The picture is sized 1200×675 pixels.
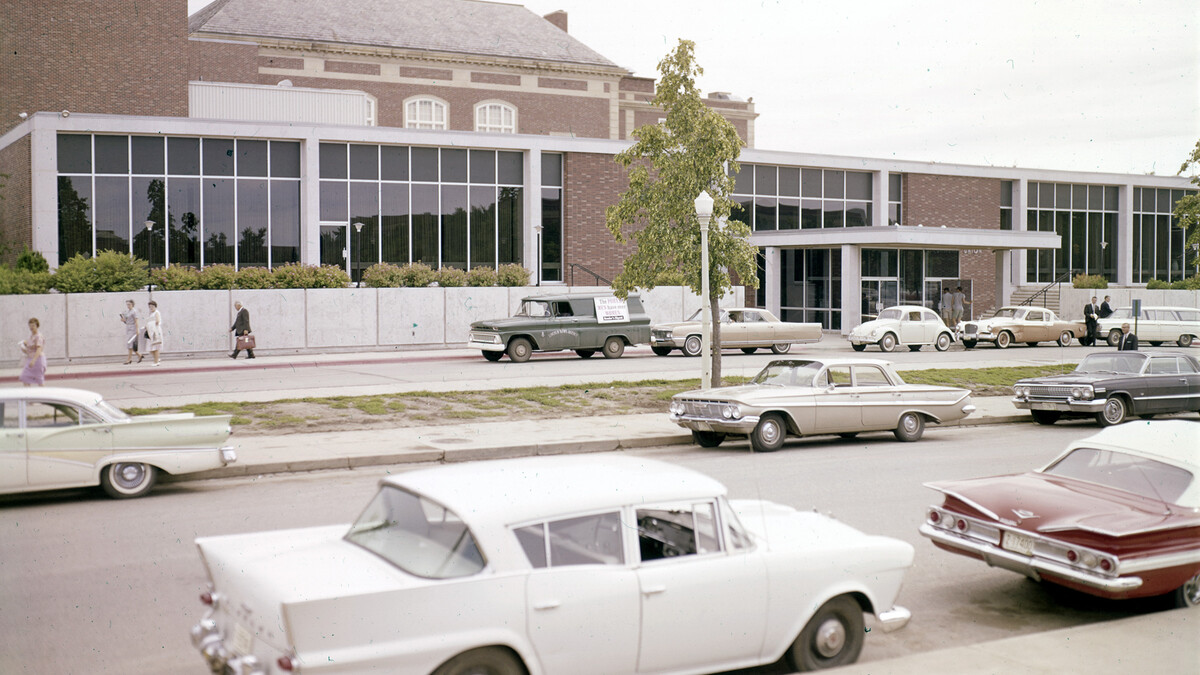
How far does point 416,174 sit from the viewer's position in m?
39.6

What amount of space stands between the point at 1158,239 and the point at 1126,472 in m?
59.0

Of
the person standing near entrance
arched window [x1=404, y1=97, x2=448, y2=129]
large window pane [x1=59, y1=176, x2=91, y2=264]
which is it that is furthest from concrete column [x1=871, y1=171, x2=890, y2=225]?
large window pane [x1=59, y1=176, x2=91, y2=264]

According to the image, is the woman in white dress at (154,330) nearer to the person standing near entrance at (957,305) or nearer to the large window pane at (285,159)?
the large window pane at (285,159)

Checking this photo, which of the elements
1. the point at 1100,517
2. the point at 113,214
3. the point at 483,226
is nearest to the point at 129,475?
the point at 1100,517

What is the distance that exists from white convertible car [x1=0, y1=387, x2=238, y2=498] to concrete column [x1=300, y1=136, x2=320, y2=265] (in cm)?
2669

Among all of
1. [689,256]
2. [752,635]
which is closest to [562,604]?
[752,635]

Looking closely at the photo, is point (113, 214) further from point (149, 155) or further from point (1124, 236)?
point (1124, 236)

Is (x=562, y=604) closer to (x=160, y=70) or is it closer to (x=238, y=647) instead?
(x=238, y=647)

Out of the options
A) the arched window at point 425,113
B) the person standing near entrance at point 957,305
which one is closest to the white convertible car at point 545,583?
the person standing near entrance at point 957,305

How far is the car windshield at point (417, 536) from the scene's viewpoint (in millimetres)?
4934

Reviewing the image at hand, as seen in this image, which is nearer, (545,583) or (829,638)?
(545,583)

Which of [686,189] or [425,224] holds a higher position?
[425,224]

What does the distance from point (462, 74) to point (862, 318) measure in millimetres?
26715

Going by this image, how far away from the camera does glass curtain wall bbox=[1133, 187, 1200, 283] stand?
58.7 m
